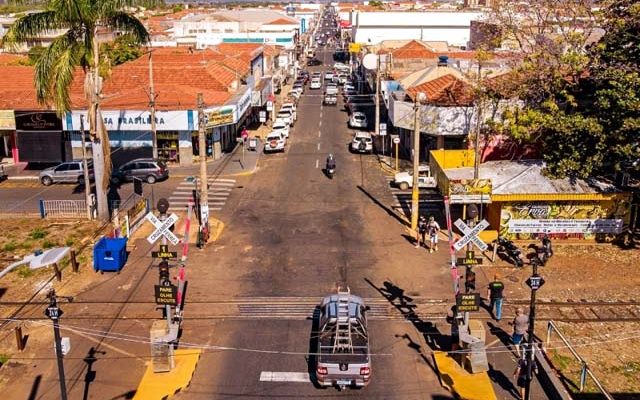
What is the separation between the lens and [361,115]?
6034cm

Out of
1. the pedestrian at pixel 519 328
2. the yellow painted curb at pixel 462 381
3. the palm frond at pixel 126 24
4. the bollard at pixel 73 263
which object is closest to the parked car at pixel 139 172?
the palm frond at pixel 126 24

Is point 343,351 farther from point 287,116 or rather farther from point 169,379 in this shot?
point 287,116

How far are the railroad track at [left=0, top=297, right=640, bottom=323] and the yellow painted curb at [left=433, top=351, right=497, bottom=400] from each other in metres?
3.08

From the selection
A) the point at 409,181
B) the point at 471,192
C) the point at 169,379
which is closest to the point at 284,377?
the point at 169,379

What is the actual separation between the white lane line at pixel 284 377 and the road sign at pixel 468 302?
15.8 ft

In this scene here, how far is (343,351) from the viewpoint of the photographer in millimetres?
19141

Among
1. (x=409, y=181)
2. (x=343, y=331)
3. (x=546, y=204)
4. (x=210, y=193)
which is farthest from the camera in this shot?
(x=409, y=181)

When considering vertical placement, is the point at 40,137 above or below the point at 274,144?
above

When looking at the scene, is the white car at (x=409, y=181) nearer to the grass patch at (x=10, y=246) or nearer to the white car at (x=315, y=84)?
the grass patch at (x=10, y=246)

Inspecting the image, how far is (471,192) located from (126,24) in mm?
17855

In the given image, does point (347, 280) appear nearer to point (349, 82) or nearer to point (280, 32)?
point (349, 82)

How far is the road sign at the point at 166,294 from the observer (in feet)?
66.2

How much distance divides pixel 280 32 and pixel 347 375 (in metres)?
95.7

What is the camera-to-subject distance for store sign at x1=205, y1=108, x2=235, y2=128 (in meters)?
45.1
